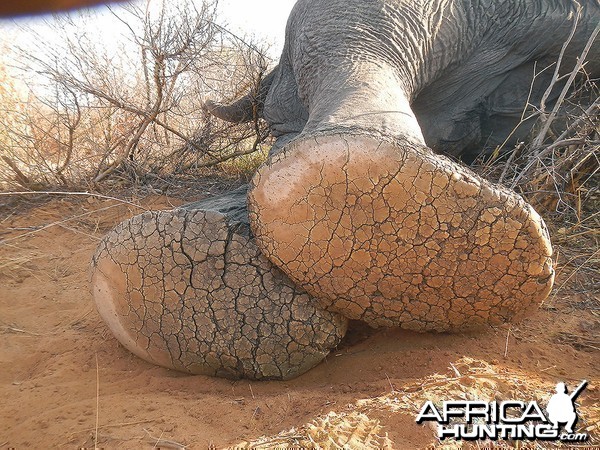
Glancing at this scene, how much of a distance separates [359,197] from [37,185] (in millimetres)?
3583

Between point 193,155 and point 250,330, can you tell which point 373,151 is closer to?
point 250,330

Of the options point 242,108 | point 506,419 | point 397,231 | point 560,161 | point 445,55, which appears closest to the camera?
point 506,419

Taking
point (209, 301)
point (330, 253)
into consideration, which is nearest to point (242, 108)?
point (209, 301)

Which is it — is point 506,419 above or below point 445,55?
below

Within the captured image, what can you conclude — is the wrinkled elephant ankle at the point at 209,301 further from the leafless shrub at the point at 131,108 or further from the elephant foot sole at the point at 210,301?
the leafless shrub at the point at 131,108

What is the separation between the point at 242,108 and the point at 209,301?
2.97 m

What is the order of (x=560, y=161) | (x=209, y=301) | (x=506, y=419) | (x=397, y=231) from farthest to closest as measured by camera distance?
(x=560, y=161), (x=209, y=301), (x=397, y=231), (x=506, y=419)

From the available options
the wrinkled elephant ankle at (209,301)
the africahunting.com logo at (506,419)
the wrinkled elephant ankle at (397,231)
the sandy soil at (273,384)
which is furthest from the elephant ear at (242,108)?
the africahunting.com logo at (506,419)

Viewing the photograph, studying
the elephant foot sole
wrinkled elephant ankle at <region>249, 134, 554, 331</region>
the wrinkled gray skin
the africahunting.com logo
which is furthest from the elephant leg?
the wrinkled gray skin

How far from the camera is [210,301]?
1.73 m

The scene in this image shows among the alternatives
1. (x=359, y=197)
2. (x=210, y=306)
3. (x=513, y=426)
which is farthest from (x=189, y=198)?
(x=513, y=426)

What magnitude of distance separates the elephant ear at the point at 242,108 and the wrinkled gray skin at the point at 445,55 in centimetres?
59

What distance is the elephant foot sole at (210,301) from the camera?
1728 millimetres

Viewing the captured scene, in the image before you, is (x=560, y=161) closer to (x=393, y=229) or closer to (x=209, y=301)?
(x=393, y=229)
